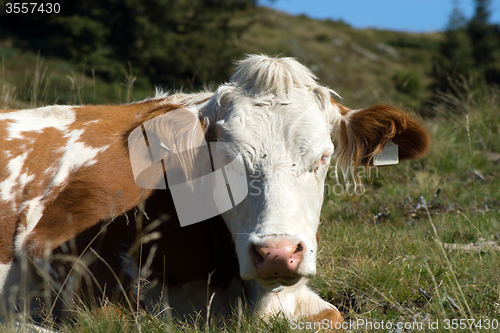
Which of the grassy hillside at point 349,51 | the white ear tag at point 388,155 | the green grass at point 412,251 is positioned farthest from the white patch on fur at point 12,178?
the grassy hillside at point 349,51

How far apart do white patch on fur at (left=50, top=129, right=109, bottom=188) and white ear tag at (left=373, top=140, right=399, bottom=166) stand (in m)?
2.00

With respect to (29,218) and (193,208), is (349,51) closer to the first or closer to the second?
(193,208)

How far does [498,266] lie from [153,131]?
2.56 m

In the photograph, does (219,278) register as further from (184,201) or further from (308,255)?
(308,255)

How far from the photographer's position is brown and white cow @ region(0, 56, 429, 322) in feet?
8.32

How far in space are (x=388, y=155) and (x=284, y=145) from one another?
1112mm

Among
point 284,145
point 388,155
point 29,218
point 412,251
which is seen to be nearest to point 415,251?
point 412,251

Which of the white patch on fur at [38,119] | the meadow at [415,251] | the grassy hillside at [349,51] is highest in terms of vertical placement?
the grassy hillside at [349,51]

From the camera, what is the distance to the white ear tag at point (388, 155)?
3271 mm

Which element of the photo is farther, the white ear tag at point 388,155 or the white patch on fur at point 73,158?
the white ear tag at point 388,155

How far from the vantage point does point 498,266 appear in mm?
3104

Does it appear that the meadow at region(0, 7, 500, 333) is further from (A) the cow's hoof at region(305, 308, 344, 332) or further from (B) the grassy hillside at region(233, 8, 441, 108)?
(B) the grassy hillside at region(233, 8, 441, 108)

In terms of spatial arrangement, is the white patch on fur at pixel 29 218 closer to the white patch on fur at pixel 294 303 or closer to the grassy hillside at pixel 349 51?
the white patch on fur at pixel 294 303

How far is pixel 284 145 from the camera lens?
255 cm
